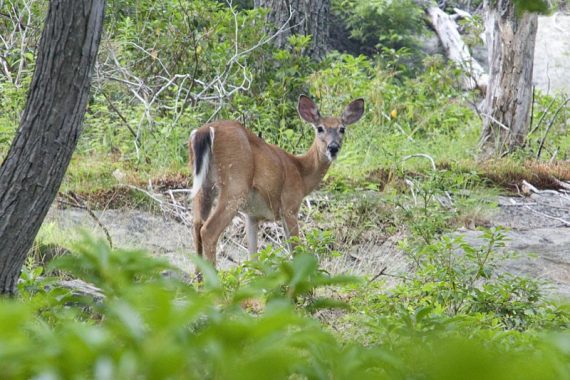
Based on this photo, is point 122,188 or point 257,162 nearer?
point 257,162

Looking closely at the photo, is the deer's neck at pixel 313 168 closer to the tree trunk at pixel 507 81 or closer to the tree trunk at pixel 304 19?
the tree trunk at pixel 507 81

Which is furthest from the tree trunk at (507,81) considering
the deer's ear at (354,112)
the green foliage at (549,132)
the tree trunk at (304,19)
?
the deer's ear at (354,112)

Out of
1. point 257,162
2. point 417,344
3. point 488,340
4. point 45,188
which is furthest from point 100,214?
point 417,344

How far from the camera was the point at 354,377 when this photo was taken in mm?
1019

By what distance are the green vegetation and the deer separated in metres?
0.49

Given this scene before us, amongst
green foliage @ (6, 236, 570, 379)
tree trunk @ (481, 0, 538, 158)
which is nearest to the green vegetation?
green foliage @ (6, 236, 570, 379)

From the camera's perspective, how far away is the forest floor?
705 centimetres

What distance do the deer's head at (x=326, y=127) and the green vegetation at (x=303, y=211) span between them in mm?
396

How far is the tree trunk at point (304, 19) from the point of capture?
39.8 ft

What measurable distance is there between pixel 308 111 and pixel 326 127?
0.26 meters

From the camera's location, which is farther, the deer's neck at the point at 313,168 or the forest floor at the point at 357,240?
the deer's neck at the point at 313,168

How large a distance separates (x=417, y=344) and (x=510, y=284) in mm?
3866

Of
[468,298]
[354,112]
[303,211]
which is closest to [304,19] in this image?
[354,112]

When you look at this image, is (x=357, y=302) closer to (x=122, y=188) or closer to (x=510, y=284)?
(x=510, y=284)
